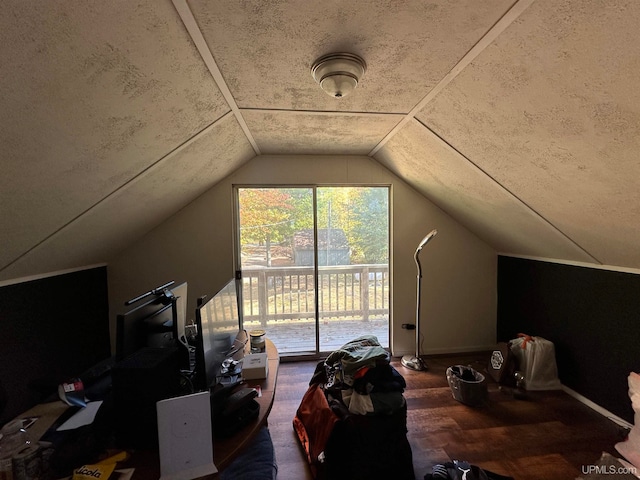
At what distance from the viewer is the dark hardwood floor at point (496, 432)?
1716 mm

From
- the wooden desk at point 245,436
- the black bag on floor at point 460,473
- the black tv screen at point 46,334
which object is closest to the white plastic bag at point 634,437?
the black bag on floor at point 460,473

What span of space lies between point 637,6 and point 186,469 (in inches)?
75.4

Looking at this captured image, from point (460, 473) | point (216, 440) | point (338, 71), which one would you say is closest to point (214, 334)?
point (216, 440)

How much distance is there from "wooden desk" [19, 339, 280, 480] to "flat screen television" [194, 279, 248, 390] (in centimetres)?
24

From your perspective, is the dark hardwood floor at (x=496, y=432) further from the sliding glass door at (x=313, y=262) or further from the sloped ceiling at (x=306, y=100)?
the sloped ceiling at (x=306, y=100)

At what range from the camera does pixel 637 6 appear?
2.50 feet

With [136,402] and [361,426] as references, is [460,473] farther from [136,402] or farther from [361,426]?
[136,402]

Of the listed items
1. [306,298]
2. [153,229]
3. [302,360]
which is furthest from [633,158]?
[153,229]

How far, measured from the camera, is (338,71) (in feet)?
4.16

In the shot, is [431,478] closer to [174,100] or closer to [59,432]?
[59,432]

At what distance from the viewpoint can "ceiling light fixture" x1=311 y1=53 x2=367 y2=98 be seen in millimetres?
1228

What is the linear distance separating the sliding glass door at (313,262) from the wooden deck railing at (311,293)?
1 centimetres

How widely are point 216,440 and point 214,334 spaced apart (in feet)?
1.48

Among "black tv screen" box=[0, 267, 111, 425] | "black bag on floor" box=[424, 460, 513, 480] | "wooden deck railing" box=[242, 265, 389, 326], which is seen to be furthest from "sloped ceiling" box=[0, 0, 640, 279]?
"wooden deck railing" box=[242, 265, 389, 326]
